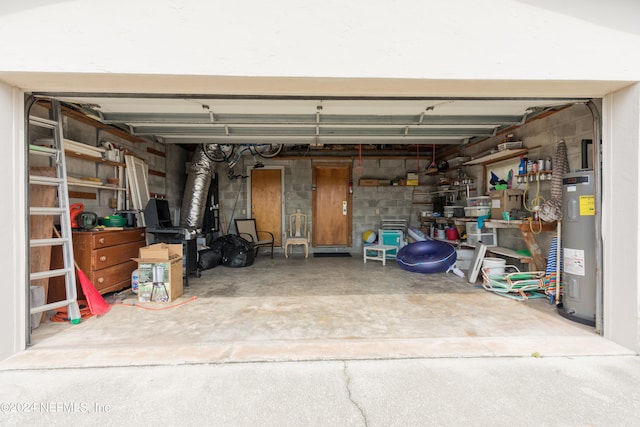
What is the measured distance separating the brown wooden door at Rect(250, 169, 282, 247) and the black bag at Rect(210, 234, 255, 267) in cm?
136

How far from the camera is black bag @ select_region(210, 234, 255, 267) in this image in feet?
17.1

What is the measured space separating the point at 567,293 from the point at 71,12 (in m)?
4.59

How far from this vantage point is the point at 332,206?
6.93 meters

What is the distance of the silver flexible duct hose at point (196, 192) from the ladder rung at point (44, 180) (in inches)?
104

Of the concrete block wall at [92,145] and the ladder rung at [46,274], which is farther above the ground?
Answer: the concrete block wall at [92,145]

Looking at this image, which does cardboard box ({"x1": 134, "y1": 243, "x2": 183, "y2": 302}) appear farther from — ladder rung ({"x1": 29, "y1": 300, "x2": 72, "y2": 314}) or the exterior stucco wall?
the exterior stucco wall

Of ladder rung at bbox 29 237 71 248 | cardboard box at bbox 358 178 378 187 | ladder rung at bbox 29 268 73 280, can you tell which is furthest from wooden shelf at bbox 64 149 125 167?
cardboard box at bbox 358 178 378 187

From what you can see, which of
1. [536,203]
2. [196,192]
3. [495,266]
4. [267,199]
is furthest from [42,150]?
[536,203]

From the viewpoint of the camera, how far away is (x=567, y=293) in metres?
2.74

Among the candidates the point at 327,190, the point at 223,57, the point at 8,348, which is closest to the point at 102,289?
the point at 8,348

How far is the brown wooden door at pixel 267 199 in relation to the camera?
686cm

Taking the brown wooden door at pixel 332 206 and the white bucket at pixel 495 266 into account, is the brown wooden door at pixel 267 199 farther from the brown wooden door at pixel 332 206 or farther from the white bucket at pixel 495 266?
the white bucket at pixel 495 266

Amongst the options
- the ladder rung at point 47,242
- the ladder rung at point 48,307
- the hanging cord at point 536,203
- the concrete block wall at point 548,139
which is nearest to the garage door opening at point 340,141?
the concrete block wall at point 548,139

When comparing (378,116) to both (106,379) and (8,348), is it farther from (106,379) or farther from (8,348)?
(8,348)
